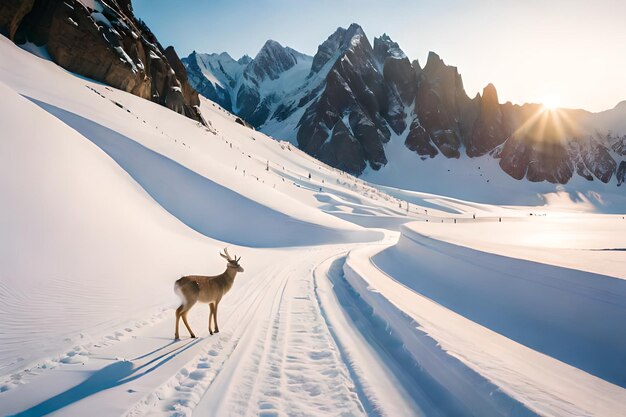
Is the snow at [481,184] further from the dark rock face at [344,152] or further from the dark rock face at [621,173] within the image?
the dark rock face at [344,152]

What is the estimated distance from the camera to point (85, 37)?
4638 centimetres

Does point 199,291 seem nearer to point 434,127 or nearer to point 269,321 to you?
point 269,321

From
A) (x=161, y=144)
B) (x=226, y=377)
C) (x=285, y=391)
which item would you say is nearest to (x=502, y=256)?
(x=285, y=391)

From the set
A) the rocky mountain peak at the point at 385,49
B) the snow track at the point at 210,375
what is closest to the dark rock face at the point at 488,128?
the rocky mountain peak at the point at 385,49

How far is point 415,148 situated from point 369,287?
123527 mm

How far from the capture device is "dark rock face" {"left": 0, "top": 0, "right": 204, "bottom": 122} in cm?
4462

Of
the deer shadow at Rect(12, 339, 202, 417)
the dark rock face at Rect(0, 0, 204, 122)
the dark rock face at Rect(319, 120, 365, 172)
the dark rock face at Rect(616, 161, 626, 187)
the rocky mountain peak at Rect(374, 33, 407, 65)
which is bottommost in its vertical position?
the deer shadow at Rect(12, 339, 202, 417)

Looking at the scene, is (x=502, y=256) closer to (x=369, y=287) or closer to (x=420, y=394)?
(x=369, y=287)

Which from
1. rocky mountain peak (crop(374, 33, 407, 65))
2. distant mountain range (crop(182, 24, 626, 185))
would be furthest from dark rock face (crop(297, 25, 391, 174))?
rocky mountain peak (crop(374, 33, 407, 65))

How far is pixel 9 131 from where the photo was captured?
10148mm

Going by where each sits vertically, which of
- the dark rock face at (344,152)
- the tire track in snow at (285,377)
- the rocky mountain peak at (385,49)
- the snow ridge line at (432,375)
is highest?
the rocky mountain peak at (385,49)

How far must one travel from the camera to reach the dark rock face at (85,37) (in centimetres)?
4462

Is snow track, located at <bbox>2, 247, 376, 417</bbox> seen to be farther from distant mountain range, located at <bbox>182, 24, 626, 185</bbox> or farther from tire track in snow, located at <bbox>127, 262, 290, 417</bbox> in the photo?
distant mountain range, located at <bbox>182, 24, 626, 185</bbox>

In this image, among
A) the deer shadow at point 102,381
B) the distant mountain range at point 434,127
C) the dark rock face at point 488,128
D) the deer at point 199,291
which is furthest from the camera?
the dark rock face at point 488,128
